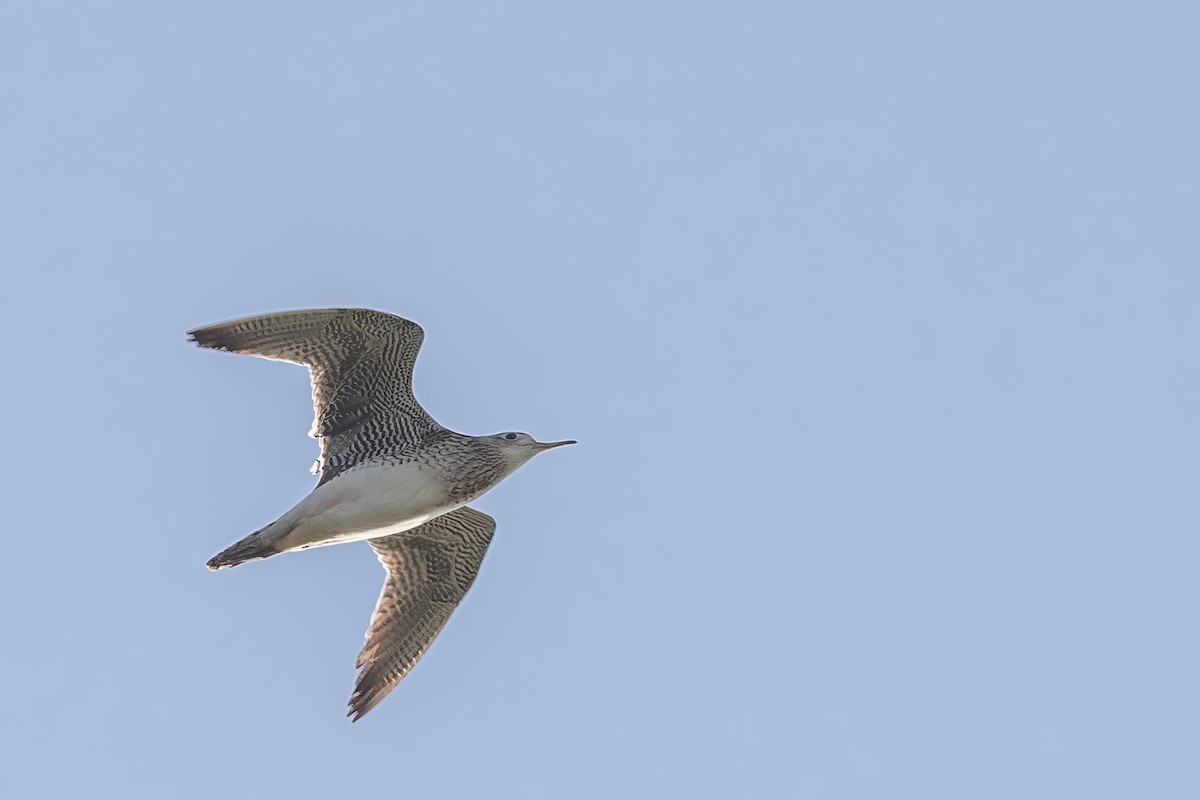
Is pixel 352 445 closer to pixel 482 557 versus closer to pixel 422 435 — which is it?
pixel 422 435

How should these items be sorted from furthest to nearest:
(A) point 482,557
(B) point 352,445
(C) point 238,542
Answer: (A) point 482,557, (B) point 352,445, (C) point 238,542

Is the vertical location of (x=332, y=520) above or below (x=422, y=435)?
below

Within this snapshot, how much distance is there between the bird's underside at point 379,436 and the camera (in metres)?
18.8

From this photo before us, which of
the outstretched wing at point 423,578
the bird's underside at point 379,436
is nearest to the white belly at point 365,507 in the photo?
the bird's underside at point 379,436

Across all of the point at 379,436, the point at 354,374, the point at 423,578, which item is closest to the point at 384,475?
the point at 379,436

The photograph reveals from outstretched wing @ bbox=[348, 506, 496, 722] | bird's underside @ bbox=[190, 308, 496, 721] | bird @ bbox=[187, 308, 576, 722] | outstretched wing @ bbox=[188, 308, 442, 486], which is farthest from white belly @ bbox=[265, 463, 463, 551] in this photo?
outstretched wing @ bbox=[348, 506, 496, 722]

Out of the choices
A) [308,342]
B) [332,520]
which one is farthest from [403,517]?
[308,342]

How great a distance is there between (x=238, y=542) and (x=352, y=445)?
72.1 inches

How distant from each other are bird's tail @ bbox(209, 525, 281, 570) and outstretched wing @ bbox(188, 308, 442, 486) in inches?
48.3

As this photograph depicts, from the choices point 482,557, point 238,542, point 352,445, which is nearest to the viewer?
point 238,542

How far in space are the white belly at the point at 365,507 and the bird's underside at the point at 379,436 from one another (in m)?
0.29

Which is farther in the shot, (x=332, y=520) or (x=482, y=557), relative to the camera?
(x=482, y=557)

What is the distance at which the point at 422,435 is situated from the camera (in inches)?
766

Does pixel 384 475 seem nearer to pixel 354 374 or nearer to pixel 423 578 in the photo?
pixel 354 374
